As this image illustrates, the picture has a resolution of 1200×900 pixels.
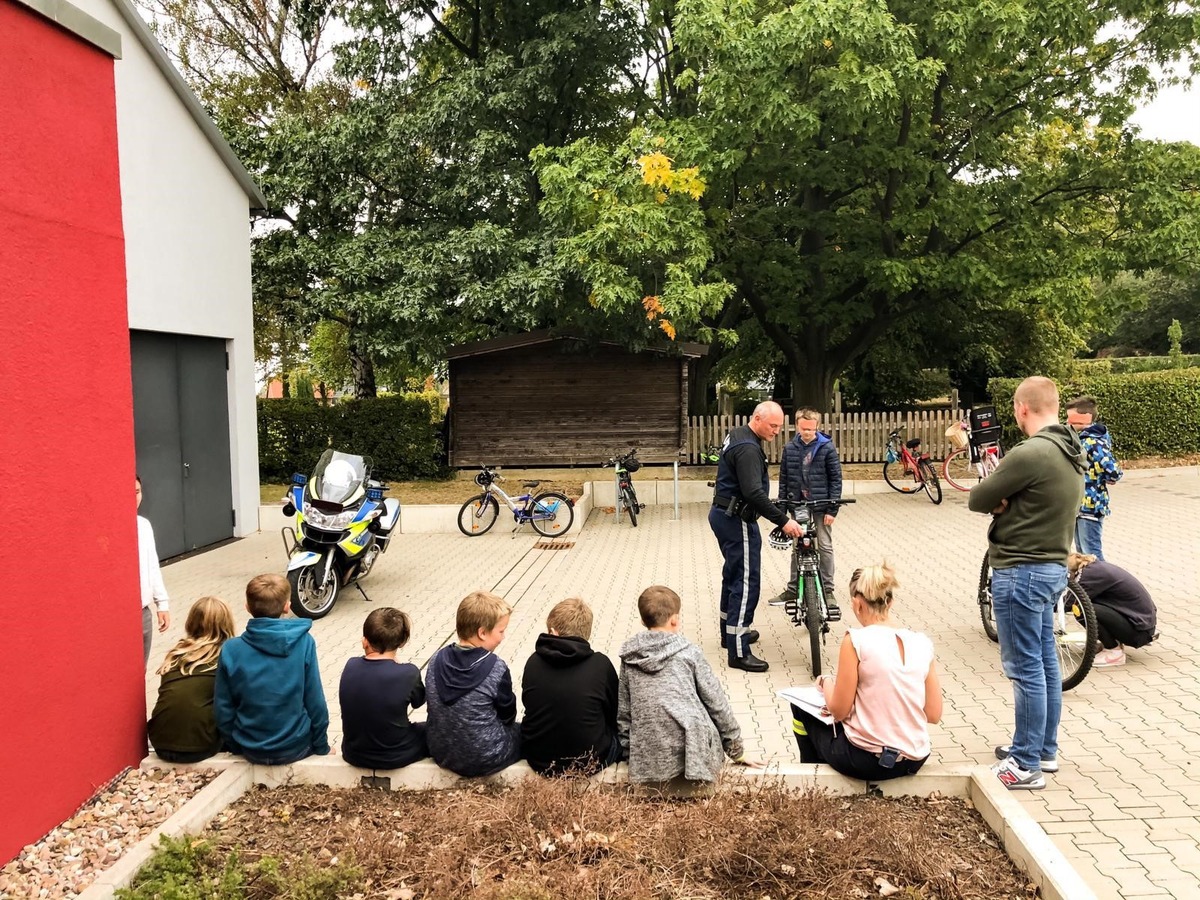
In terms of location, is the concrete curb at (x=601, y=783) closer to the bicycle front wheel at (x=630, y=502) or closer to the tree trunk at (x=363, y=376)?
the bicycle front wheel at (x=630, y=502)

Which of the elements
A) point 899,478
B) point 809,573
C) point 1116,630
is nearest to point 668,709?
point 809,573

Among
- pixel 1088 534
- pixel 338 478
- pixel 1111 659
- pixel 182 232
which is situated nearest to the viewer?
pixel 1111 659

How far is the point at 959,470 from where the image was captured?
18219 millimetres

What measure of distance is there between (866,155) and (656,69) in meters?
6.15

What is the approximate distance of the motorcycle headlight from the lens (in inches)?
363

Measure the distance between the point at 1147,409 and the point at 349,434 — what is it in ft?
52.5

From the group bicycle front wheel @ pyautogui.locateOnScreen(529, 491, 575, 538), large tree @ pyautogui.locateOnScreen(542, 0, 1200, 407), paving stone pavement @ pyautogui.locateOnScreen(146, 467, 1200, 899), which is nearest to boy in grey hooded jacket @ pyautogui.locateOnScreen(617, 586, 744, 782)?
paving stone pavement @ pyautogui.locateOnScreen(146, 467, 1200, 899)

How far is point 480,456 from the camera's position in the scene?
62.0 ft

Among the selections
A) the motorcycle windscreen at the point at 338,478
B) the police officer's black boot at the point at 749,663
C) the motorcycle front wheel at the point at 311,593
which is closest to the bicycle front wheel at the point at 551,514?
the motorcycle windscreen at the point at 338,478

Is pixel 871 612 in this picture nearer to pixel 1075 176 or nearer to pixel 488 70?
pixel 488 70

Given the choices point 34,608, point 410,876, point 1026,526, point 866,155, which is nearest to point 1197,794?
point 1026,526

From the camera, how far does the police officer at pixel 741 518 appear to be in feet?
23.0

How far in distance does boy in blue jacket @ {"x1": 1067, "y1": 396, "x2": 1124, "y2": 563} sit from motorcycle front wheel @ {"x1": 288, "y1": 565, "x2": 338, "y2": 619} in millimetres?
6846

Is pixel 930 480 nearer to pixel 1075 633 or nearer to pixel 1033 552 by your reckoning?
pixel 1075 633
